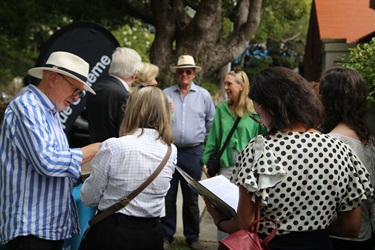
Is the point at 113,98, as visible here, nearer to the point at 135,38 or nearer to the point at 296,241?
the point at 296,241

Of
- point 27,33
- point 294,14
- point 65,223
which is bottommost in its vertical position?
point 65,223

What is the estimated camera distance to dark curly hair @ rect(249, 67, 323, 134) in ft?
8.04

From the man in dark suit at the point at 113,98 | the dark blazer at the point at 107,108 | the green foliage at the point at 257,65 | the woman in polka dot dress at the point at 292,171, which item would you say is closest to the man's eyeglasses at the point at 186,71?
the man in dark suit at the point at 113,98

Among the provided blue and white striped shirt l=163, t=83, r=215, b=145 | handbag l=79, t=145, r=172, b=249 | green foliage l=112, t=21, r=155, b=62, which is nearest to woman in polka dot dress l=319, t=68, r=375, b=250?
handbag l=79, t=145, r=172, b=249

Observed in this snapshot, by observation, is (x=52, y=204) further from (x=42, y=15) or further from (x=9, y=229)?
(x=42, y=15)

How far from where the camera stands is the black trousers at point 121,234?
2.99 m

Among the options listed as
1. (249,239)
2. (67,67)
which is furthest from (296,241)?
(67,67)

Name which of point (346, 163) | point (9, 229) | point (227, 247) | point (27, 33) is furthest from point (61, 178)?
point (27, 33)

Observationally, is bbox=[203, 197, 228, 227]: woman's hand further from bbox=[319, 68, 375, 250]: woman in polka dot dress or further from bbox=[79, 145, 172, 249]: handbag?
bbox=[319, 68, 375, 250]: woman in polka dot dress

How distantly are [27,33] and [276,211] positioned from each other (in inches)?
685

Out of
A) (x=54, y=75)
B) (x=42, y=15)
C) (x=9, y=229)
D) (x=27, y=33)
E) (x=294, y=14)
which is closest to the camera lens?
(x=9, y=229)

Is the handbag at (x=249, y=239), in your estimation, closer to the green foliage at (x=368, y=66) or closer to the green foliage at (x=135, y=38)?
the green foliage at (x=368, y=66)

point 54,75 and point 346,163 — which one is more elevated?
point 54,75

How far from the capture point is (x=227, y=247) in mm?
2365
